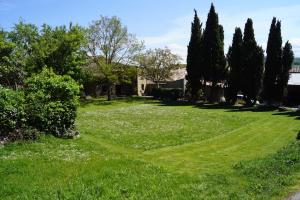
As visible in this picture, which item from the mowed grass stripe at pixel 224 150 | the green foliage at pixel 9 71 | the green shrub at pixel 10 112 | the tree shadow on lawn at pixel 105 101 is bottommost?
the mowed grass stripe at pixel 224 150

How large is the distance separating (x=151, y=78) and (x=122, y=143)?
59.3 m

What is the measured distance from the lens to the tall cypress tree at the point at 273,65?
159ft

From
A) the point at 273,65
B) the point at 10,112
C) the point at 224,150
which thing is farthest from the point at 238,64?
the point at 10,112

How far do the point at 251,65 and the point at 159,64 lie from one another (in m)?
32.0

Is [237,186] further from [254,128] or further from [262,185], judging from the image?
[254,128]

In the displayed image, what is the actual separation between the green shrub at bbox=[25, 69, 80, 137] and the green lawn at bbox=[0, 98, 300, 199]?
1325 millimetres

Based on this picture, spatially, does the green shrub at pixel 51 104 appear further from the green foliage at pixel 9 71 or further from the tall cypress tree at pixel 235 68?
the tall cypress tree at pixel 235 68

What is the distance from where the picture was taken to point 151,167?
47.0 feet

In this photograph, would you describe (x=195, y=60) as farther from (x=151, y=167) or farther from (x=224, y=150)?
(x=151, y=167)

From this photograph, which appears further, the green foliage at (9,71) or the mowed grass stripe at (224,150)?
the green foliage at (9,71)

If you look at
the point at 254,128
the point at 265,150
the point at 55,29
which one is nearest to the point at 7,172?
the point at 265,150

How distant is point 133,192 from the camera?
11289 millimetres

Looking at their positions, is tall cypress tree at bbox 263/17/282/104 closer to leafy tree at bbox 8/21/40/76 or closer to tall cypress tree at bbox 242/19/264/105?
tall cypress tree at bbox 242/19/264/105

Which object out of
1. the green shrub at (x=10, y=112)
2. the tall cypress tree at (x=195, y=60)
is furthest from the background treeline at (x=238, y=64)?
the green shrub at (x=10, y=112)
